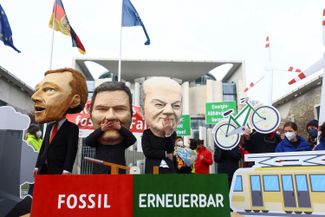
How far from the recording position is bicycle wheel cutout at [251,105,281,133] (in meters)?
4.15

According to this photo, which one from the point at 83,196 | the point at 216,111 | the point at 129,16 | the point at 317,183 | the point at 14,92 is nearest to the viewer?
the point at 83,196

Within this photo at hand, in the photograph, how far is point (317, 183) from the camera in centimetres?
293

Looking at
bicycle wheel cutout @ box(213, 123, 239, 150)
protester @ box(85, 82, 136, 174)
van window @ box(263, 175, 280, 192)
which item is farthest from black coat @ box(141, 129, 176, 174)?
van window @ box(263, 175, 280, 192)

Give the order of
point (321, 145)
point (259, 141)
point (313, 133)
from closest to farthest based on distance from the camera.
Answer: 1. point (321, 145)
2. point (259, 141)
3. point (313, 133)

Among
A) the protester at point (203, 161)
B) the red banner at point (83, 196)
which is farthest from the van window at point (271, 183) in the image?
the protester at point (203, 161)

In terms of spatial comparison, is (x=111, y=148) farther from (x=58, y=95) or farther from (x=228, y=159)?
(x=228, y=159)

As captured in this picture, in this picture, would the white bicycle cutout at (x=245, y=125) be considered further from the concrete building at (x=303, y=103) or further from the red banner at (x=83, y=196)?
the concrete building at (x=303, y=103)

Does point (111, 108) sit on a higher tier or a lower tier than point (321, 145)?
higher

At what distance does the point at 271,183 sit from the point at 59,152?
2365 mm

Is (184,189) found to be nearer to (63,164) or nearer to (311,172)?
(311,172)

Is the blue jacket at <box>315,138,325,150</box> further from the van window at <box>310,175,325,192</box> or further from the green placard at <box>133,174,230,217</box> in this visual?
the green placard at <box>133,174,230,217</box>

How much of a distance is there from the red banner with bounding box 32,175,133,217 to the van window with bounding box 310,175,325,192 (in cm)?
167

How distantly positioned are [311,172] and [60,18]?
699 centimetres

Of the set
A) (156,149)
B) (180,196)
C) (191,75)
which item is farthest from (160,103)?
(191,75)
